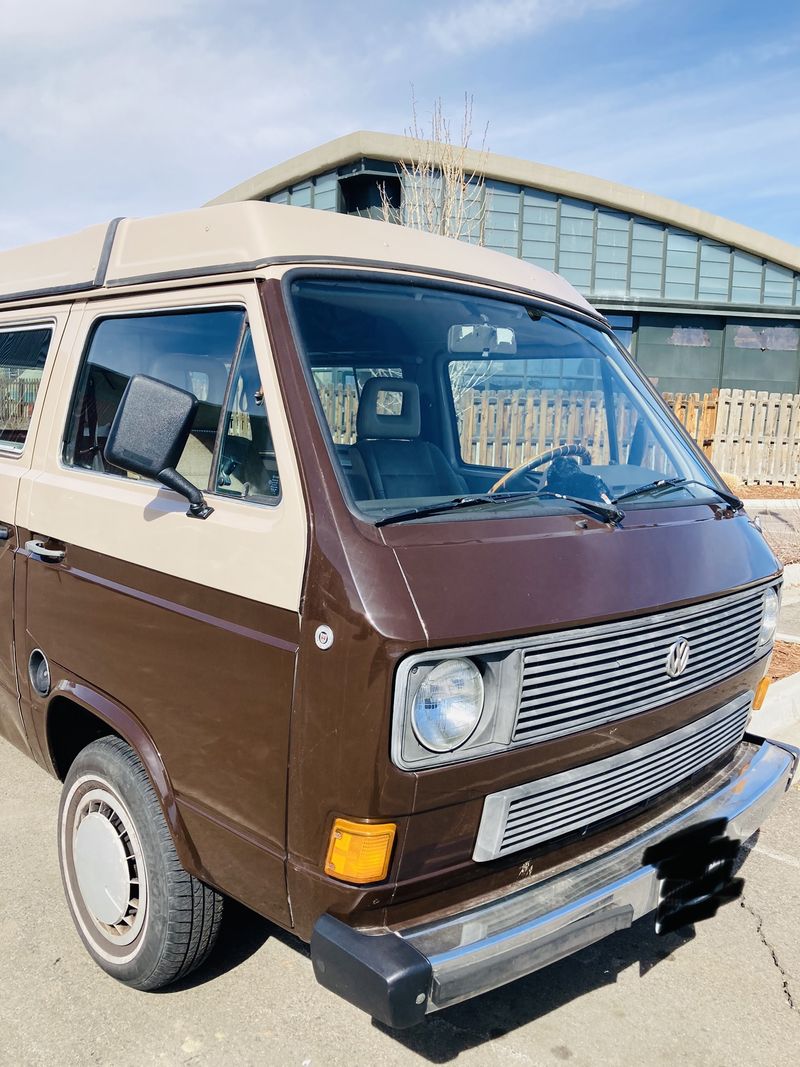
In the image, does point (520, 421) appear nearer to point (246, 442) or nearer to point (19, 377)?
point (246, 442)

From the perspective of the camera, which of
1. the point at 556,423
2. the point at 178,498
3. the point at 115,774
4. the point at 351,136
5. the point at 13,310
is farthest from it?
the point at 351,136

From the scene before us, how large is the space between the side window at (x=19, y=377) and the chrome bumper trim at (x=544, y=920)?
245 centimetres

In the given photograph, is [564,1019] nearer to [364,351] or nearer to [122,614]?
[122,614]

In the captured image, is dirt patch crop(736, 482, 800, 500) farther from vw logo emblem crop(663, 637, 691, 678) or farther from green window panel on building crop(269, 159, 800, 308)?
vw logo emblem crop(663, 637, 691, 678)

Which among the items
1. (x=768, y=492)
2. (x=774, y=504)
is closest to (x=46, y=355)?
(x=774, y=504)

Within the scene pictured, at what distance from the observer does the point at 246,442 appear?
2.46 m

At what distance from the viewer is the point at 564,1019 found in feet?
9.08

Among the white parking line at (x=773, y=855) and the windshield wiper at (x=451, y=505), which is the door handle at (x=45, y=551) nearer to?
the windshield wiper at (x=451, y=505)

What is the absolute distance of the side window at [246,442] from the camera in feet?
7.80

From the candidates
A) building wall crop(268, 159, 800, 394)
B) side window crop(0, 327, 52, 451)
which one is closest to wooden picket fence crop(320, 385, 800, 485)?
side window crop(0, 327, 52, 451)

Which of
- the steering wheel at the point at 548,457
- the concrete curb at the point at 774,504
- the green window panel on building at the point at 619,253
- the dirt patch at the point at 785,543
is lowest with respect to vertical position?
the dirt patch at the point at 785,543

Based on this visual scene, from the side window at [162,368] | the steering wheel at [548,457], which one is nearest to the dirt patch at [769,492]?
the steering wheel at [548,457]

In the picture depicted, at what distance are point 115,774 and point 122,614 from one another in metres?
0.50

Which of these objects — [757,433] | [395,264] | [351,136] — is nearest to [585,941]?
[395,264]
